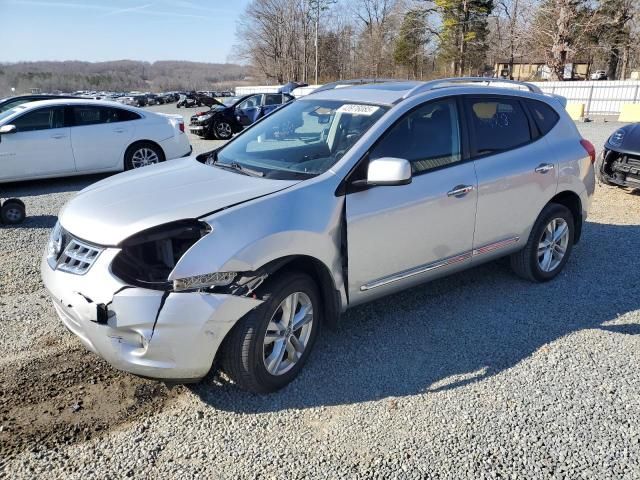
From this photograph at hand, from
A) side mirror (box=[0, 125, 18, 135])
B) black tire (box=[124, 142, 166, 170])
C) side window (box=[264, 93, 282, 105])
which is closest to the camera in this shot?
side mirror (box=[0, 125, 18, 135])

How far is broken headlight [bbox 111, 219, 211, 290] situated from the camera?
2646 mm

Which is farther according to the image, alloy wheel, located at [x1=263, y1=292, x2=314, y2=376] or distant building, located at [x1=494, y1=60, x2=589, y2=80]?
distant building, located at [x1=494, y1=60, x2=589, y2=80]

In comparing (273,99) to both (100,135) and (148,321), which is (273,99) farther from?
(148,321)

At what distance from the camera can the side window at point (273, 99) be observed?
734 inches

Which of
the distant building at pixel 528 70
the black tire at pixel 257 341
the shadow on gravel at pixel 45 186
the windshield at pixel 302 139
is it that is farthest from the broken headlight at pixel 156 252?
the distant building at pixel 528 70

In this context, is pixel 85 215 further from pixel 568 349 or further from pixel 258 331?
pixel 568 349

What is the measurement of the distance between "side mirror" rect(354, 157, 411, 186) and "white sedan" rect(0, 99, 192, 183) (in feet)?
24.9

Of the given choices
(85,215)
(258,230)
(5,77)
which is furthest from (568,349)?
(5,77)

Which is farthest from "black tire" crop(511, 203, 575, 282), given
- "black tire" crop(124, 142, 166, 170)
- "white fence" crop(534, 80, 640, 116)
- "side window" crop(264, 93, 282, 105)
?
"white fence" crop(534, 80, 640, 116)

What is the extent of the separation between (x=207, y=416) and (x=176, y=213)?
1165 millimetres

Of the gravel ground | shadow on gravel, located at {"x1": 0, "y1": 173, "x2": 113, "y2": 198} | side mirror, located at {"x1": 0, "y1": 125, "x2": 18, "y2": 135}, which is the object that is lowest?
the gravel ground

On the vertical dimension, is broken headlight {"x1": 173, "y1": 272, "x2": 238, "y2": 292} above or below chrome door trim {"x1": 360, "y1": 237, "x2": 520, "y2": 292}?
above

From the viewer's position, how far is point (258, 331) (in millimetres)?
2848

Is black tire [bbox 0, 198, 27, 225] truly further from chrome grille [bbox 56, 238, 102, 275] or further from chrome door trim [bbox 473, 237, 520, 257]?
chrome door trim [bbox 473, 237, 520, 257]
